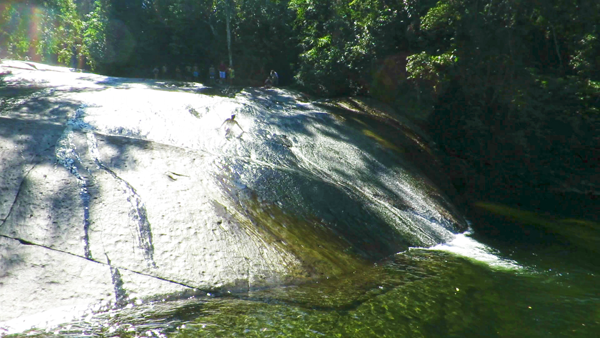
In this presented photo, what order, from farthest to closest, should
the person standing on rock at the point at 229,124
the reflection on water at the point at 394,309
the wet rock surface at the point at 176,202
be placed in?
the person standing on rock at the point at 229,124
the wet rock surface at the point at 176,202
the reflection on water at the point at 394,309

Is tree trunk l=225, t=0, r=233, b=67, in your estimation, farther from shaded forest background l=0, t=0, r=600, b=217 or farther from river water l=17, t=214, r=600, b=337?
river water l=17, t=214, r=600, b=337

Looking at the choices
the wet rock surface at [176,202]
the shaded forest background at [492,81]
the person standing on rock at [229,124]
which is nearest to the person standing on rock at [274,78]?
the shaded forest background at [492,81]

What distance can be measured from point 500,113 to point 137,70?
20125 mm

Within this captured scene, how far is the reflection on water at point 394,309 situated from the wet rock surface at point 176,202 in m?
0.24

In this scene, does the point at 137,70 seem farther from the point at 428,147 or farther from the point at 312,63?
the point at 428,147

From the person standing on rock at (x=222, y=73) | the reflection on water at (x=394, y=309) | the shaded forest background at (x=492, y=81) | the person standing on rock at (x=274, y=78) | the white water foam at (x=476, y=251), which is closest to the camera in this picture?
the reflection on water at (x=394, y=309)

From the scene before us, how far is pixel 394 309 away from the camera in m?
4.68

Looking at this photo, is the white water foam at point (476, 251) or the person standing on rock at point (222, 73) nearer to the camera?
the white water foam at point (476, 251)

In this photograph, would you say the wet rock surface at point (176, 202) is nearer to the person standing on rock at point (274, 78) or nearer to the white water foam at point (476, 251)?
the white water foam at point (476, 251)

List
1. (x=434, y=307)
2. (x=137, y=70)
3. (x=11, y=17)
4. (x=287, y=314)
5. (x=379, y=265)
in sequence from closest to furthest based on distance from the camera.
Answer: (x=287, y=314), (x=434, y=307), (x=379, y=265), (x=137, y=70), (x=11, y=17)

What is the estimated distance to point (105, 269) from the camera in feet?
14.4

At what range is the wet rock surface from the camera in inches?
172

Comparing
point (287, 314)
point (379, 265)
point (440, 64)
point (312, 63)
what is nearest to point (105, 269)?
point (287, 314)

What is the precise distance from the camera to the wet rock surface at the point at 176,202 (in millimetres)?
4375
